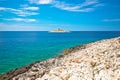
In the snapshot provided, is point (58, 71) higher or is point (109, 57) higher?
point (109, 57)

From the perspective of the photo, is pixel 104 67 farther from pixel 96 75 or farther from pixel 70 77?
pixel 70 77

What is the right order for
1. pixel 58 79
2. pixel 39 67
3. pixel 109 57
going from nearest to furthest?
pixel 58 79 → pixel 109 57 → pixel 39 67

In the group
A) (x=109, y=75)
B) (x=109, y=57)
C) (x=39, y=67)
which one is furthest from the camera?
(x=39, y=67)

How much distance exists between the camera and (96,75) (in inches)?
495

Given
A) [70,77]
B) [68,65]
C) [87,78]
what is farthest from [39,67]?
[87,78]

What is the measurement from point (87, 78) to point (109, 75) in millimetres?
1360

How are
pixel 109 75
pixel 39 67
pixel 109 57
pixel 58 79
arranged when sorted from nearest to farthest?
pixel 109 75, pixel 58 79, pixel 109 57, pixel 39 67

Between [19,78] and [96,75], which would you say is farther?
[19,78]

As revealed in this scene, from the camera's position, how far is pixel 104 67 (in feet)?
43.1

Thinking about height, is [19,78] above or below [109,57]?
below

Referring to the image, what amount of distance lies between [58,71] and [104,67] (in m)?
3.11

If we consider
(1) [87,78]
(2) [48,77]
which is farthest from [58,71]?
(1) [87,78]

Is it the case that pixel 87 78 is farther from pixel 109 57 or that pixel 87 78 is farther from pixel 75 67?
pixel 109 57

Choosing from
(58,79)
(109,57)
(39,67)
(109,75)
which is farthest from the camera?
(39,67)
